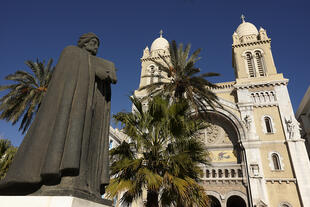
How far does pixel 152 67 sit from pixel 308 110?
→ 71.3ft

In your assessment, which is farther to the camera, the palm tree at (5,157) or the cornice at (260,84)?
the cornice at (260,84)

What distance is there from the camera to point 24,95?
47.3 feet

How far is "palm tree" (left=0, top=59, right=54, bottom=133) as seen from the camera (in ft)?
45.5

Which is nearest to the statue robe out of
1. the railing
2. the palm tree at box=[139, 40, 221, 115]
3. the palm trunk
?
the palm trunk

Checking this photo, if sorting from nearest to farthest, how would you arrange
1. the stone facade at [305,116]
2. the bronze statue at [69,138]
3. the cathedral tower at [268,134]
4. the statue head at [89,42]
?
the bronze statue at [69,138]
the statue head at [89,42]
the cathedral tower at [268,134]
the stone facade at [305,116]

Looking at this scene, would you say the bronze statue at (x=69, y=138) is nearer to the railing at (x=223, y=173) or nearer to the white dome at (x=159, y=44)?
the railing at (x=223, y=173)

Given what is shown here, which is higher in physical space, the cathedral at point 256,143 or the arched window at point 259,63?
the arched window at point 259,63

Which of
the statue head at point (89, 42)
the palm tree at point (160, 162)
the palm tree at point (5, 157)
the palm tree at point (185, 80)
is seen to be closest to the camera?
the statue head at point (89, 42)

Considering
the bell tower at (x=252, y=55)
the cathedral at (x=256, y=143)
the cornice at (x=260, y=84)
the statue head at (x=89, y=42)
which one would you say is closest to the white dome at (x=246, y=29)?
the bell tower at (x=252, y=55)

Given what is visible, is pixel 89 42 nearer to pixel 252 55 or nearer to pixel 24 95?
pixel 24 95

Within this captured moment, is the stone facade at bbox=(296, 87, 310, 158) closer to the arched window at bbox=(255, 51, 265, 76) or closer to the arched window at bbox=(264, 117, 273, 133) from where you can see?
the arched window at bbox=(255, 51, 265, 76)

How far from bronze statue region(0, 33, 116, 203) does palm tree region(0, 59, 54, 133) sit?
1269cm

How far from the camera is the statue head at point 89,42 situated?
3.20 m

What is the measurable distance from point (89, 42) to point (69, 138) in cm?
169
